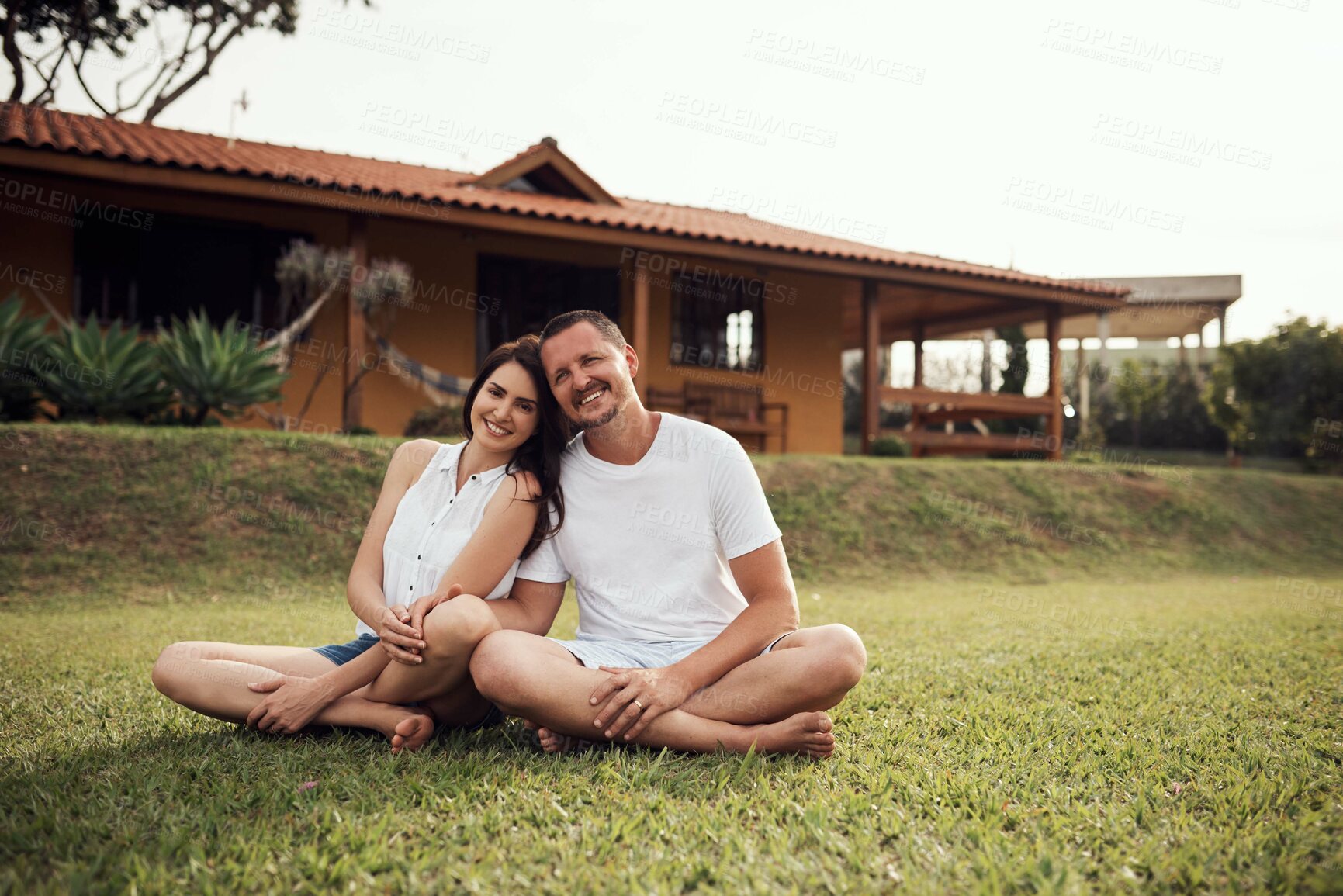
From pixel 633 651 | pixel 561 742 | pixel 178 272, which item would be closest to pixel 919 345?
pixel 178 272

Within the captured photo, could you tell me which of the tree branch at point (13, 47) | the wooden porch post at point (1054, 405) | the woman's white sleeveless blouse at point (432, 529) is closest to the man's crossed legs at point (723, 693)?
the woman's white sleeveless blouse at point (432, 529)

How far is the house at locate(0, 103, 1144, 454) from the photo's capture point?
393 inches

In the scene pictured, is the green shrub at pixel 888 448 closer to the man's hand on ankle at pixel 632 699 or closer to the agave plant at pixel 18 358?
the agave plant at pixel 18 358

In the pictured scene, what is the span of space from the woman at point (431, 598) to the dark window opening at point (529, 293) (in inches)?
374

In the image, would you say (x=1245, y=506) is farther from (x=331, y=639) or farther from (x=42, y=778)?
(x=42, y=778)

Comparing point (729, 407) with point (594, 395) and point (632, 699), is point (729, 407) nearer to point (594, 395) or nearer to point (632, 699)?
point (594, 395)

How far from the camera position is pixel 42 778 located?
8.16 feet

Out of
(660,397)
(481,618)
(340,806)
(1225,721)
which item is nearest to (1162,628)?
(1225,721)

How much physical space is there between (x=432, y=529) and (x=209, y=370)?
266 inches

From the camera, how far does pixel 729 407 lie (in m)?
12.8

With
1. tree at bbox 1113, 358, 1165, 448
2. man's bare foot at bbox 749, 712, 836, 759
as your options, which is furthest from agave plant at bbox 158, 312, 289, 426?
tree at bbox 1113, 358, 1165, 448

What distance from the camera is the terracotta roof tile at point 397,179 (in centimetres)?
915

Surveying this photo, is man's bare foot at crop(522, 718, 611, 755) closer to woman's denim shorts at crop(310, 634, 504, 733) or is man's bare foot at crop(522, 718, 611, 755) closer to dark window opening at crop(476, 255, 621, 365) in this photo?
woman's denim shorts at crop(310, 634, 504, 733)

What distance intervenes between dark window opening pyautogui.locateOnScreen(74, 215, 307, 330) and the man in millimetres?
9428
